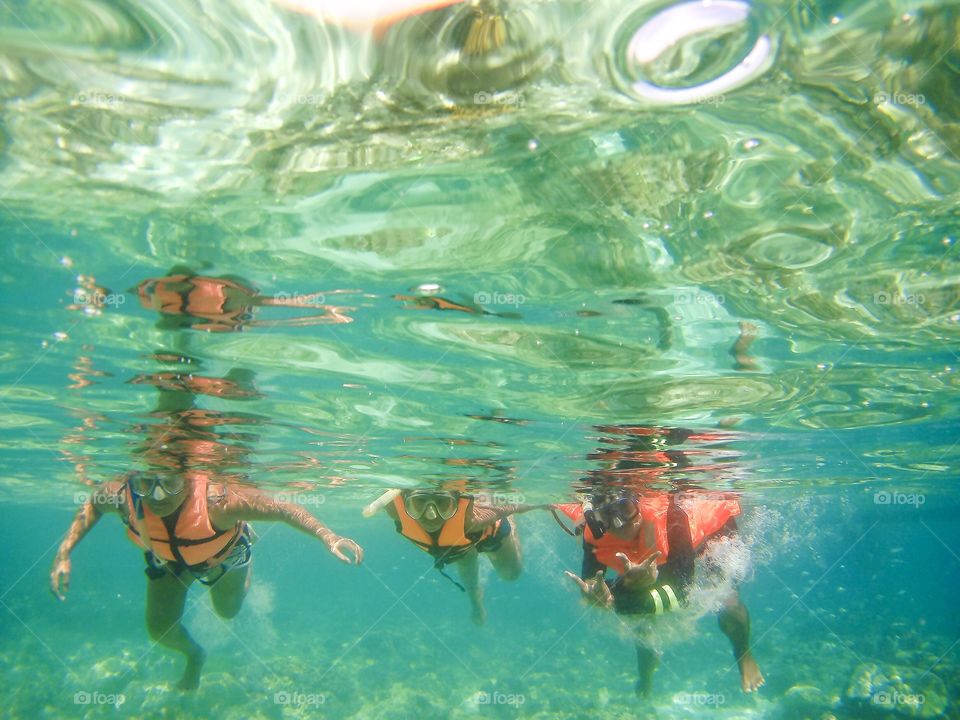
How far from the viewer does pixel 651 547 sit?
12789 millimetres

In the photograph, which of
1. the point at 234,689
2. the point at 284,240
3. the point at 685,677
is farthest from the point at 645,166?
the point at 685,677

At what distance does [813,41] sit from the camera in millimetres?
4523

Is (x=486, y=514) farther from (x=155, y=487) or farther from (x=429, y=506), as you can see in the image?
(x=155, y=487)

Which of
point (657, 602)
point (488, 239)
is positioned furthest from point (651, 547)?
point (488, 239)

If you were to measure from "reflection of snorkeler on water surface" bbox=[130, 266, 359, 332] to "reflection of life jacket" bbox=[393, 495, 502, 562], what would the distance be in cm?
554

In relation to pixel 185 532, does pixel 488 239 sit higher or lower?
higher

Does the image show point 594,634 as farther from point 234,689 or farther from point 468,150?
point 468,150

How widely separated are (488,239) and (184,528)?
25.8 ft

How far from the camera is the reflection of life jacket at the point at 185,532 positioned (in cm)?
1033

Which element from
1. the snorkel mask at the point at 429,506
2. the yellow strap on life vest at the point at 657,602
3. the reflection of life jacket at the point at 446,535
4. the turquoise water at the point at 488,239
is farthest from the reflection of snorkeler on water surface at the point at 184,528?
the yellow strap on life vest at the point at 657,602

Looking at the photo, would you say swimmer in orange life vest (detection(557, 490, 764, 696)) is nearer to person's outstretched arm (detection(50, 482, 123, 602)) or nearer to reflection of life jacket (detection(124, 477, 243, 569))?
reflection of life jacket (detection(124, 477, 243, 569))

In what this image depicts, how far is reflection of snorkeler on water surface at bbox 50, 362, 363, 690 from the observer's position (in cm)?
1009

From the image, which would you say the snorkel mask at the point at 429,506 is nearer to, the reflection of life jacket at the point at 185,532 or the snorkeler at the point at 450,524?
the snorkeler at the point at 450,524

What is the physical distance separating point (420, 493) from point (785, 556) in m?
85.7
